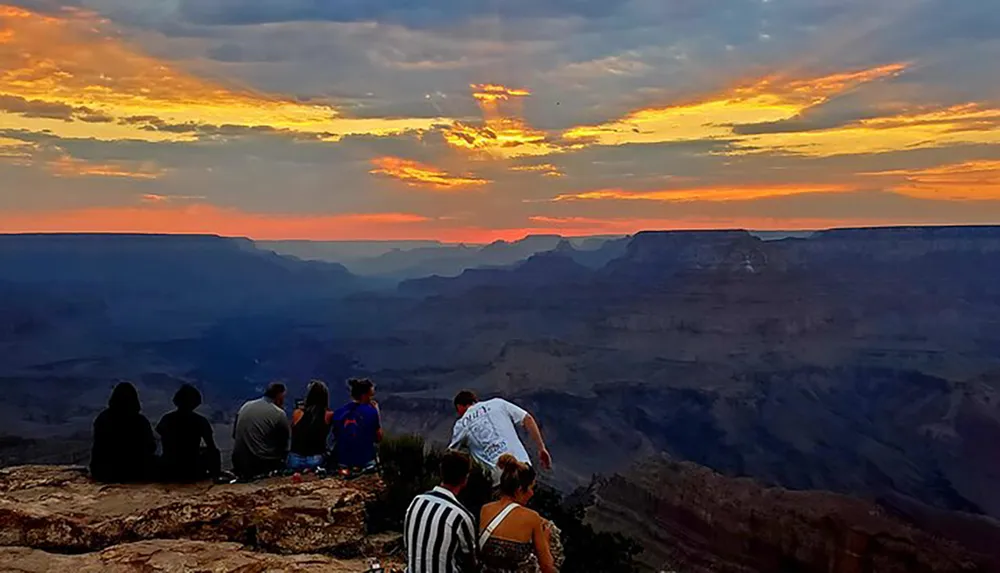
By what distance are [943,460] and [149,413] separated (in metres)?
51.3

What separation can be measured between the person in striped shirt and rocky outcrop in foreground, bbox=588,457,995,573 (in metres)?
23.9

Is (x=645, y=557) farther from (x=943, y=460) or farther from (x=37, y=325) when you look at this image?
(x=37, y=325)

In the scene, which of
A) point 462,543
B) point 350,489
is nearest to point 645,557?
point 350,489

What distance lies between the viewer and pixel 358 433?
9398 mm

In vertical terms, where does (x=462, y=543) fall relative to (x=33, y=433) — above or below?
above

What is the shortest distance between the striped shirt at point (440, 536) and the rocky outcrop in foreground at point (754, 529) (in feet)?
78.6

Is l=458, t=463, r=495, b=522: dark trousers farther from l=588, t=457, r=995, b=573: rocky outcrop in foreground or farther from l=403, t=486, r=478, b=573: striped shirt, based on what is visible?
l=588, t=457, r=995, b=573: rocky outcrop in foreground

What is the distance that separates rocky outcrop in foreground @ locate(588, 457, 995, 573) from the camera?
27.6 meters

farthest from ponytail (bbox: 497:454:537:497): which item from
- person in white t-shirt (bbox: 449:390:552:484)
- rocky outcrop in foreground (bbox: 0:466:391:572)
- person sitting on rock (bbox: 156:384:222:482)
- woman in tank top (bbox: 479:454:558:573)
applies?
person sitting on rock (bbox: 156:384:222:482)

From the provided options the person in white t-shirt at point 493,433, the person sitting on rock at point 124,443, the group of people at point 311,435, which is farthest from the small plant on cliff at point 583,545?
the person sitting on rock at point 124,443

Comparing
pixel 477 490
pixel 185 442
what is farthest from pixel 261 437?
pixel 477 490

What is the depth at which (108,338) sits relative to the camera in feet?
305

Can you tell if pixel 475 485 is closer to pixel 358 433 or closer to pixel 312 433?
pixel 358 433

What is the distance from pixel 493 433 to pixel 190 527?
2845 mm
